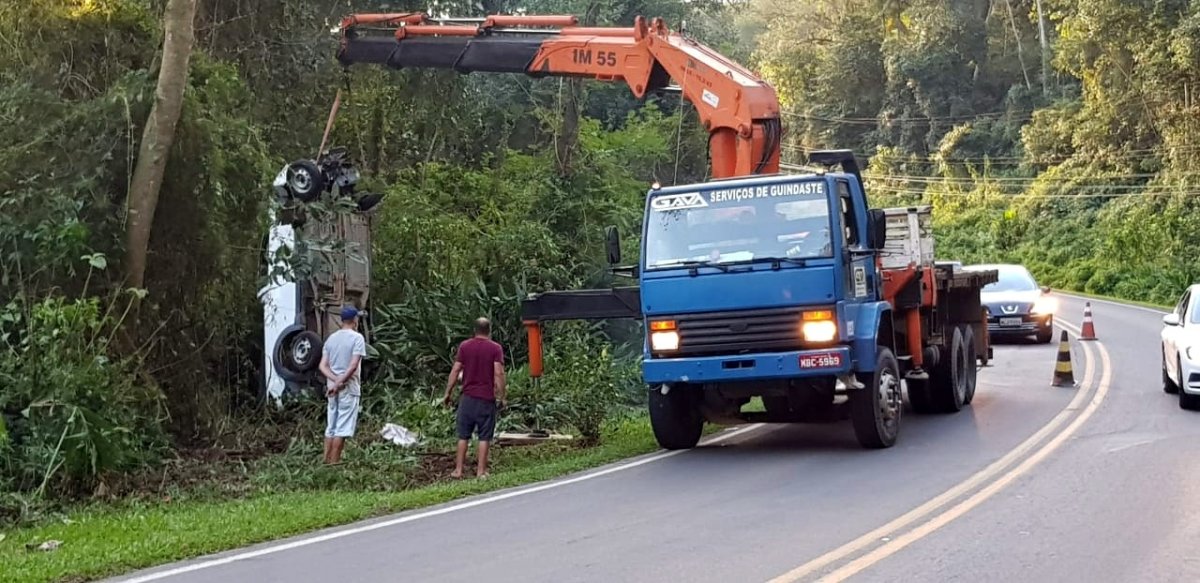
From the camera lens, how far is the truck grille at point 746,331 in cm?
1255

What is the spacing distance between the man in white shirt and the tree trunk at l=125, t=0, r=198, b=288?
237 centimetres

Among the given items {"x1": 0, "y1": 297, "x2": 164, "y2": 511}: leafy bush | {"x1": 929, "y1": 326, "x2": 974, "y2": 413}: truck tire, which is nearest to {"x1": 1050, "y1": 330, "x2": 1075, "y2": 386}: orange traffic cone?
{"x1": 929, "y1": 326, "x2": 974, "y2": 413}: truck tire

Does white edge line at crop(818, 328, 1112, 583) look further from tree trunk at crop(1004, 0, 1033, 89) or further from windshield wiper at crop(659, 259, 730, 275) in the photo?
tree trunk at crop(1004, 0, 1033, 89)

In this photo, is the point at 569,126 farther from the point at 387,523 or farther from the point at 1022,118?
the point at 1022,118

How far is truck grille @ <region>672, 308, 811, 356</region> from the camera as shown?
12555 millimetres

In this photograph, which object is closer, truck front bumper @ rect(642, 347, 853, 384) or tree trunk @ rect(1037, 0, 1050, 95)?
truck front bumper @ rect(642, 347, 853, 384)

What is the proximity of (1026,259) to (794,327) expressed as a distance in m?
51.3

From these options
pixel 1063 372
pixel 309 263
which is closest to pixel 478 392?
pixel 309 263

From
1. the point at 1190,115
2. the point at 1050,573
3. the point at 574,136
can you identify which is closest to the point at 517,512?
the point at 1050,573

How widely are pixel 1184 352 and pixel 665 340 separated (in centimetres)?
659

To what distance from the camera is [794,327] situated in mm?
12523

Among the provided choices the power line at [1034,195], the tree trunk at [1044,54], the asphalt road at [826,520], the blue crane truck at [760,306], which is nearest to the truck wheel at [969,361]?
the asphalt road at [826,520]

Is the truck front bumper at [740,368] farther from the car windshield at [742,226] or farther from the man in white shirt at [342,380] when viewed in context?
the man in white shirt at [342,380]

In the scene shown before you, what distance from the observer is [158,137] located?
13.6 meters
